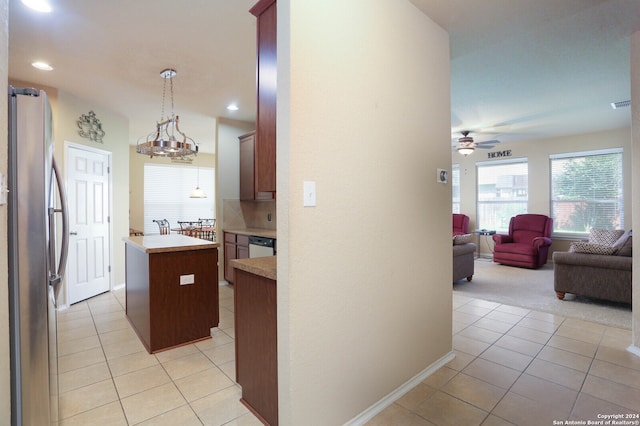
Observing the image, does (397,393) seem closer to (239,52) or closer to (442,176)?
(442,176)

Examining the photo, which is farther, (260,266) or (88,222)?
(88,222)

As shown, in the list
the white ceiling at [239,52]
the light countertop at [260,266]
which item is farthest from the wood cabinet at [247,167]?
the light countertop at [260,266]

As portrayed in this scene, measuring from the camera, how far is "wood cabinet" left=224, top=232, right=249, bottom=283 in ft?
15.4

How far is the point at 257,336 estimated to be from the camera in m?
1.93

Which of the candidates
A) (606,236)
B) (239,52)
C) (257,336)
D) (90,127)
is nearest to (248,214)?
(90,127)

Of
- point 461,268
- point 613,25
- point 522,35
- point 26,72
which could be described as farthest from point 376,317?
point 26,72

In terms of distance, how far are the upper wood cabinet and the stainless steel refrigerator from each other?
0.96m

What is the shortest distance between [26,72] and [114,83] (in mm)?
805

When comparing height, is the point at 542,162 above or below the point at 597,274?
above

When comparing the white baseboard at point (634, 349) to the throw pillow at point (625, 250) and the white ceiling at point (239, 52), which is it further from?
the white ceiling at point (239, 52)

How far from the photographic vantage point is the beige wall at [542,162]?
612 centimetres

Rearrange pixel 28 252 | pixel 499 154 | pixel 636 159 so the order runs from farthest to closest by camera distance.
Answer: pixel 499 154 → pixel 636 159 → pixel 28 252

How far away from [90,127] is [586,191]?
8848mm

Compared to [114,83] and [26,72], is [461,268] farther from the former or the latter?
[26,72]
